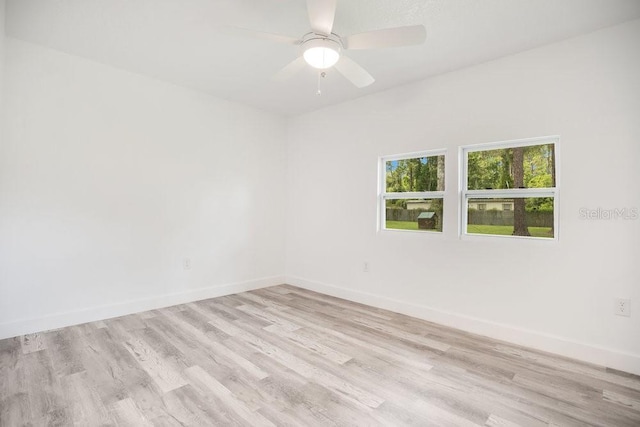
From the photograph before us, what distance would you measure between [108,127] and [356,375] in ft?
10.9

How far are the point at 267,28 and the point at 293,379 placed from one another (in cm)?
263

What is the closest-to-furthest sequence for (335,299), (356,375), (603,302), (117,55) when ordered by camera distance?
(356,375) → (603,302) → (117,55) → (335,299)

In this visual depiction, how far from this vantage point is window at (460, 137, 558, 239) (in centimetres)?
268

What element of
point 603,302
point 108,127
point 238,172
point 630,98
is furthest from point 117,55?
point 603,302

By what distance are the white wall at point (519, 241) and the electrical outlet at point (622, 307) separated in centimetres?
3

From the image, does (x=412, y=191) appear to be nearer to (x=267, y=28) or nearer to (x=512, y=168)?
(x=512, y=168)

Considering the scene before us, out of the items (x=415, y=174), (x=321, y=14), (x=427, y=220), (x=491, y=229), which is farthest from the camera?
(x=415, y=174)

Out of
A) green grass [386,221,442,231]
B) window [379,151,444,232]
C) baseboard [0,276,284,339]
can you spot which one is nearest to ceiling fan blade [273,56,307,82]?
window [379,151,444,232]

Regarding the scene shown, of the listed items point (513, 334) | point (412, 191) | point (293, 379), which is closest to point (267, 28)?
point (412, 191)

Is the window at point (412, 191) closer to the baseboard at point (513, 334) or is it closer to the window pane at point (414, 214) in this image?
the window pane at point (414, 214)

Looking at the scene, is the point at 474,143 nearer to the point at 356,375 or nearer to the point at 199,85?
the point at 356,375

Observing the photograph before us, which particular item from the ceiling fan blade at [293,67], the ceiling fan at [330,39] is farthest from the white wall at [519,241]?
the ceiling fan blade at [293,67]

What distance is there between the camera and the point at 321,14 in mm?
1779

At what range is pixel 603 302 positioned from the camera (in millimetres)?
2344
